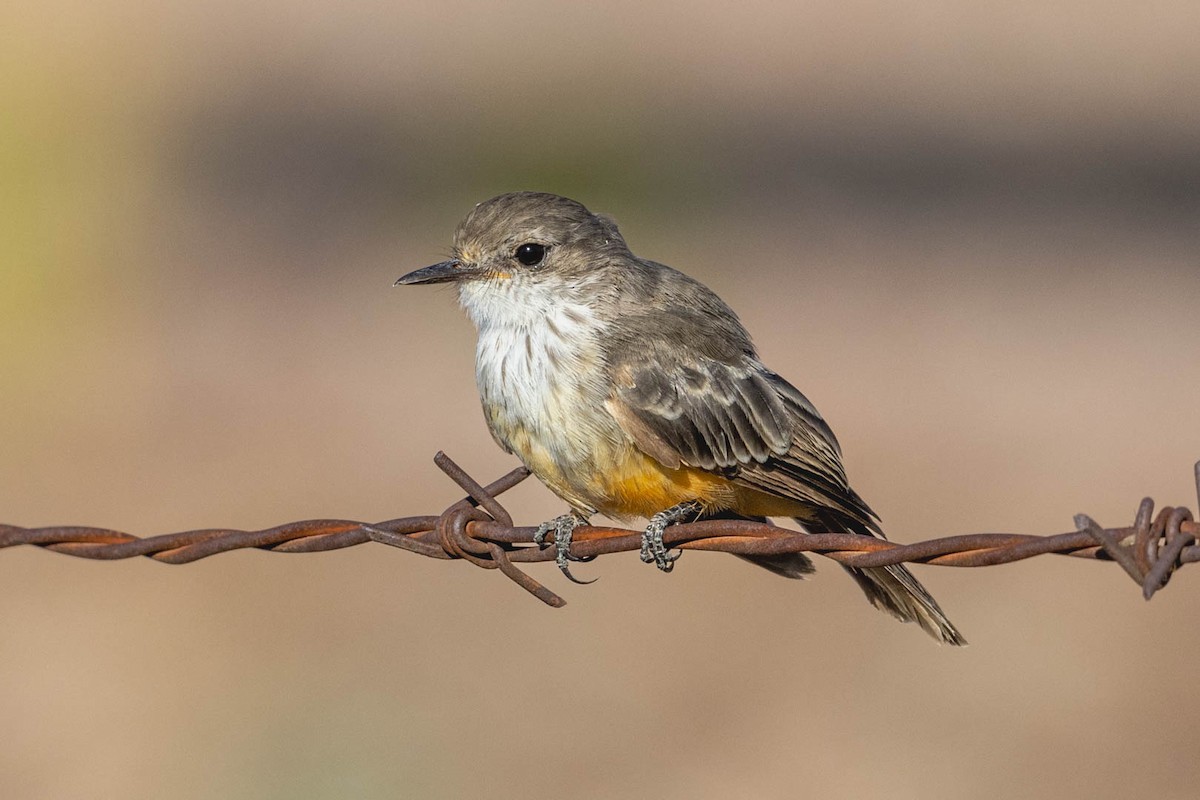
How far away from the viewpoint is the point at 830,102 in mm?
21250

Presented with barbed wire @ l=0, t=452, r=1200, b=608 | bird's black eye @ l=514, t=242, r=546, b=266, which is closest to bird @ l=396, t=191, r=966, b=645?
bird's black eye @ l=514, t=242, r=546, b=266

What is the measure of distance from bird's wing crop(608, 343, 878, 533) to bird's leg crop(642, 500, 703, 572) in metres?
0.18

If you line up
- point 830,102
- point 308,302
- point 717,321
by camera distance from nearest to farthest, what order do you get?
point 717,321 < point 308,302 < point 830,102

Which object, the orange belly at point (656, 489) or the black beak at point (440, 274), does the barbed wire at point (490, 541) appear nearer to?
the orange belly at point (656, 489)

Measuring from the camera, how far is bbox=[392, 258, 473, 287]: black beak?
621 cm

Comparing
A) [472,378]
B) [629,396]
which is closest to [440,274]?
[629,396]

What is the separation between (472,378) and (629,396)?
302 inches

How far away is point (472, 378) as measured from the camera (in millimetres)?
13445

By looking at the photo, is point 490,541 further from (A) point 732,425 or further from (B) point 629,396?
(A) point 732,425

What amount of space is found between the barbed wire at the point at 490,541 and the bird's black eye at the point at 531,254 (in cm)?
130

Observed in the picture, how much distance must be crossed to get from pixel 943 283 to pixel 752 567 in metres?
6.13

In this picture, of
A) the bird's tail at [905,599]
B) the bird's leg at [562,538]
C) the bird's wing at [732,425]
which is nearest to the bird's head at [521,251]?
the bird's wing at [732,425]

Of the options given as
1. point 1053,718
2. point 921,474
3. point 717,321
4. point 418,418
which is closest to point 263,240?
point 418,418

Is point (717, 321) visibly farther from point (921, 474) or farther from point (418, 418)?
point (418, 418)
